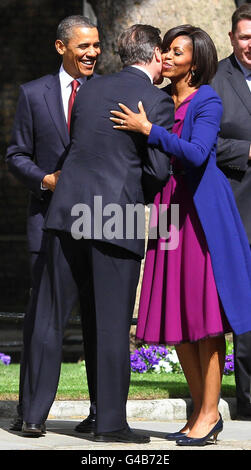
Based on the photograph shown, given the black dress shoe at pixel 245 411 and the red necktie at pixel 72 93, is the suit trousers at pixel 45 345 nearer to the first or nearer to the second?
the red necktie at pixel 72 93

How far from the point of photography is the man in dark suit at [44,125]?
6031 mm

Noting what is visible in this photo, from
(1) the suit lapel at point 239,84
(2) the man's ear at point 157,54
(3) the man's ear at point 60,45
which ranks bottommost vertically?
(1) the suit lapel at point 239,84

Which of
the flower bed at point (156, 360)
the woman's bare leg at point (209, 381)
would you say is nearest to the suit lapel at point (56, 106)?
the woman's bare leg at point (209, 381)

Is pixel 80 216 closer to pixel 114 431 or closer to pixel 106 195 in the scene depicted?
pixel 106 195

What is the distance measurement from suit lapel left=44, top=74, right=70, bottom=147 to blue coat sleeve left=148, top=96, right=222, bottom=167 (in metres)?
0.79

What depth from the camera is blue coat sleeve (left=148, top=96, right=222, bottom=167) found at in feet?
17.5

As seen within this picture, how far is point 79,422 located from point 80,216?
4.95 feet

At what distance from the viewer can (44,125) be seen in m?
6.08

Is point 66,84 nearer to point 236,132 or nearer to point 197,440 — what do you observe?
point 236,132

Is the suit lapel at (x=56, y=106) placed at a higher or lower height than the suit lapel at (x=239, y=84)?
lower

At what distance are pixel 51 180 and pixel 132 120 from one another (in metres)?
0.64

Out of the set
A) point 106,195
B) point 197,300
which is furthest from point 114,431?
point 106,195

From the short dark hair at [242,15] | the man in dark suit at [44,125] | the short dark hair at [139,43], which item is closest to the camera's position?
the short dark hair at [139,43]
